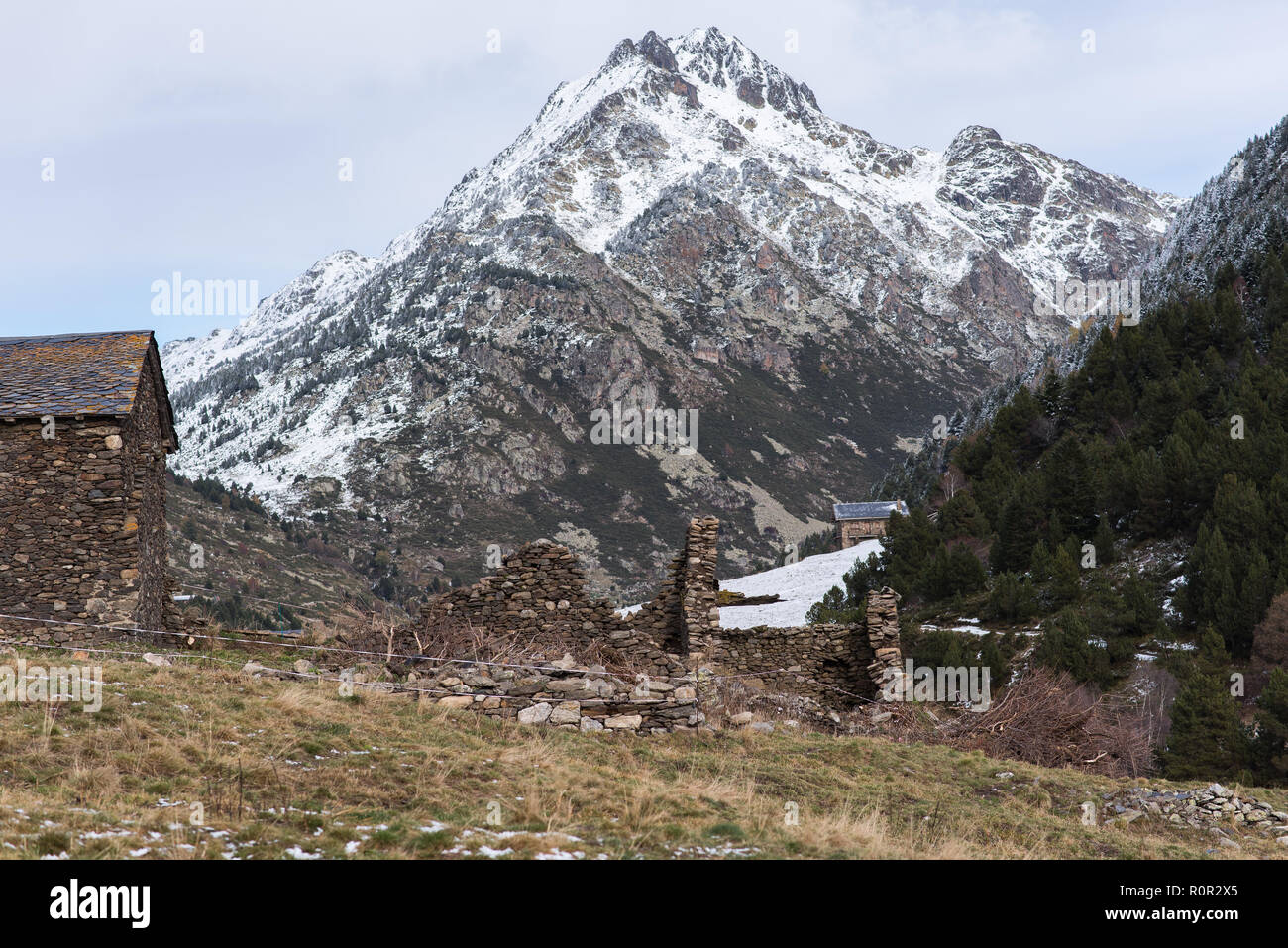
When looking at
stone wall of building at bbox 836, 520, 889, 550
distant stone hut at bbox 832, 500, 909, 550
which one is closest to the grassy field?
stone wall of building at bbox 836, 520, 889, 550

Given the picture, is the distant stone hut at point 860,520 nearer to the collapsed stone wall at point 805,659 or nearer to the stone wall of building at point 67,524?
the collapsed stone wall at point 805,659

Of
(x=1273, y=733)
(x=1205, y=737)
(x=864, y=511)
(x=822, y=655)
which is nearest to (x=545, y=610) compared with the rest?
(x=822, y=655)

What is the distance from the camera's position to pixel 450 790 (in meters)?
9.73

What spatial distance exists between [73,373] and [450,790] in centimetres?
1428

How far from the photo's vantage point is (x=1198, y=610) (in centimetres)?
3753

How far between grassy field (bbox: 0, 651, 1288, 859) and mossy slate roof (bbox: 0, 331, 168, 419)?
16.1 feet

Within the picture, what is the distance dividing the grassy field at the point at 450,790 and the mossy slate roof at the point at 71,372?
4.92m

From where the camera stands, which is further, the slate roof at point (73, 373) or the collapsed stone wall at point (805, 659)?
the collapsed stone wall at point (805, 659)

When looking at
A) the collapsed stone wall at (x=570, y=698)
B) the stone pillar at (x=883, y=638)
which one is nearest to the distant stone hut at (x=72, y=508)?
the collapsed stone wall at (x=570, y=698)

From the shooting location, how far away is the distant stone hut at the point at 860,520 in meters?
93.6

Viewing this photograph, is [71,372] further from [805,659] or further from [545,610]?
[805,659]

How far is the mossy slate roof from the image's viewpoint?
18.0 m
